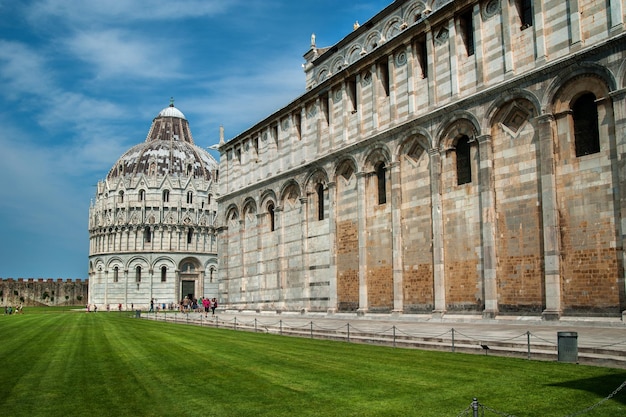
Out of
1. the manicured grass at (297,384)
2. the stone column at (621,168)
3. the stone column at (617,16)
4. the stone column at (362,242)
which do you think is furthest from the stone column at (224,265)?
the stone column at (617,16)

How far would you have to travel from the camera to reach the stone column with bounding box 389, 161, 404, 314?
28125mm

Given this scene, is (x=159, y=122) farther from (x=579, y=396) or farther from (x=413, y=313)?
(x=579, y=396)

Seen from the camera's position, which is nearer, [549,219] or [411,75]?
[549,219]

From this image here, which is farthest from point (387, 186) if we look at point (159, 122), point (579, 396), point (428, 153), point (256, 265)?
point (159, 122)

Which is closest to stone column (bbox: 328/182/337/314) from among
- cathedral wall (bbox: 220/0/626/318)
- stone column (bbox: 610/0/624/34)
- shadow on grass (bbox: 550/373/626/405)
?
cathedral wall (bbox: 220/0/626/318)

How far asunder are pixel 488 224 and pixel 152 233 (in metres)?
87.3

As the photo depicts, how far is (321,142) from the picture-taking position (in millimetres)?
35844

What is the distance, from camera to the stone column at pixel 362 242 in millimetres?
30641

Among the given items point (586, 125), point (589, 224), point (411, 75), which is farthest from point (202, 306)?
point (586, 125)

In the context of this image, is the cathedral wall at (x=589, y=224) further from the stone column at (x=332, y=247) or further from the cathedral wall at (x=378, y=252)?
the stone column at (x=332, y=247)

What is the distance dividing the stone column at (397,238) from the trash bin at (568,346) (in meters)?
14.8

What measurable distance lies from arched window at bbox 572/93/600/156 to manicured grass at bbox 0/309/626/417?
9.71 metres

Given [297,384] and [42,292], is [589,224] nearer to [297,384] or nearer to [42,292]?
[297,384]

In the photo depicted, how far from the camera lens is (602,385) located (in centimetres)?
1061
